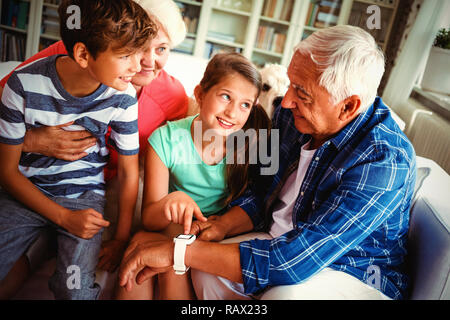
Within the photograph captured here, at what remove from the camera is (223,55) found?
124 cm

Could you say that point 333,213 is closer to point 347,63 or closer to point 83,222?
point 347,63

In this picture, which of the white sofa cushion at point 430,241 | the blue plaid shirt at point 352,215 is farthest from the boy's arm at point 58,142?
the white sofa cushion at point 430,241

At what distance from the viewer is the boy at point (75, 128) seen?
0.90 metres

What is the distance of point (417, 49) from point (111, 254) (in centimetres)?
244

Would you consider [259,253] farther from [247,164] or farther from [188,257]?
[247,164]

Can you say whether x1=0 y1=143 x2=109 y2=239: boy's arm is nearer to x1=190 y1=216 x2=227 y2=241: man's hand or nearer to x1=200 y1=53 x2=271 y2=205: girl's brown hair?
x1=190 y1=216 x2=227 y2=241: man's hand

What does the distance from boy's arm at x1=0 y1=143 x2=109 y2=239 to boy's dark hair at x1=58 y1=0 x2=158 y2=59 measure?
1.16 ft

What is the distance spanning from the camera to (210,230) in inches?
44.2

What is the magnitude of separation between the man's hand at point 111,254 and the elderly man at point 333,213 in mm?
130

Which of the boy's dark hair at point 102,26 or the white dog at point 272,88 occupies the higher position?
the boy's dark hair at point 102,26

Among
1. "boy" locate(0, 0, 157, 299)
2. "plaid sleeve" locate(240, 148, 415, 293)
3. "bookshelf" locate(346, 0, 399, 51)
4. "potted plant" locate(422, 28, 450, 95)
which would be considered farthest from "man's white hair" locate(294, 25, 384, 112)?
"bookshelf" locate(346, 0, 399, 51)

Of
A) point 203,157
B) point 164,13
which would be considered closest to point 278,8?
point 164,13

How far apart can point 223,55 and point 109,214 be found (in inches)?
28.1

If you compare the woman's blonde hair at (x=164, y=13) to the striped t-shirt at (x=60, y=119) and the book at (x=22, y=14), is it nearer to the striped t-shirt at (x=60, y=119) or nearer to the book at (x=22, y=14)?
the striped t-shirt at (x=60, y=119)
